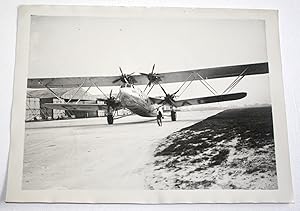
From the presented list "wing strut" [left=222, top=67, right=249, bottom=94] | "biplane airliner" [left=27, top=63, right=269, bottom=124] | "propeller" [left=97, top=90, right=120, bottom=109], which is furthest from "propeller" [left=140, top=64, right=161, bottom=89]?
"wing strut" [left=222, top=67, right=249, bottom=94]

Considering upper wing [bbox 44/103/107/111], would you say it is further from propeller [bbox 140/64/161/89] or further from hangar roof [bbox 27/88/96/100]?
propeller [bbox 140/64/161/89]

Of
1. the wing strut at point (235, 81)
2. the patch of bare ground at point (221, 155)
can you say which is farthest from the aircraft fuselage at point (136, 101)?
the wing strut at point (235, 81)

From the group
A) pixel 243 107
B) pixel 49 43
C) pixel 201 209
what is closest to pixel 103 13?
pixel 49 43

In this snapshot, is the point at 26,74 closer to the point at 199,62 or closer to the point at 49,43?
the point at 49,43

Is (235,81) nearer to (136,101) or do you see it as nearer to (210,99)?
(210,99)

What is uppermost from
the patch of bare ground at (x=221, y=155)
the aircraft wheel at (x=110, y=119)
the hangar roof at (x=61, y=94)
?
the hangar roof at (x=61, y=94)

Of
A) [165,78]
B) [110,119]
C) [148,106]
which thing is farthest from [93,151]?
[165,78]

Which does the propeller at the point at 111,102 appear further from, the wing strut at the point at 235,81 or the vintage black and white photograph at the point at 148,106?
the wing strut at the point at 235,81
